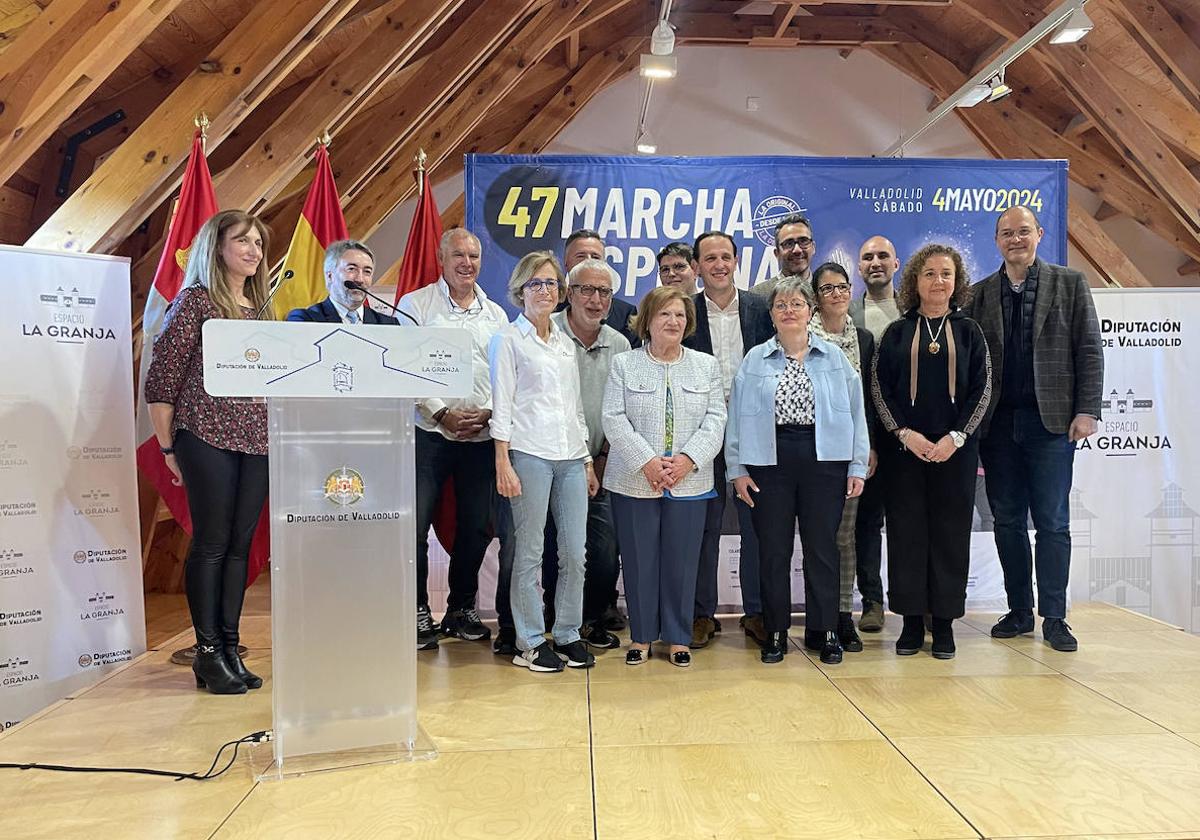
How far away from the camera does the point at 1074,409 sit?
3.29 m

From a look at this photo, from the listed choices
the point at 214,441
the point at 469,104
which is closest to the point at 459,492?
the point at 214,441

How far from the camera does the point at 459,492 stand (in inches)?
130

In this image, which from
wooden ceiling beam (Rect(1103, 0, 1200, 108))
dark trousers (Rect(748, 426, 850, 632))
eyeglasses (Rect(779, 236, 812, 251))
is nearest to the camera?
dark trousers (Rect(748, 426, 850, 632))

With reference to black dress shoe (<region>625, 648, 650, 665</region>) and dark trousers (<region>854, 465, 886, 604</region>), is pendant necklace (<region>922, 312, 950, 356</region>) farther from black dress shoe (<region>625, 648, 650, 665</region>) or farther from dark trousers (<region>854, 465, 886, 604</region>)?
black dress shoe (<region>625, 648, 650, 665</region>)

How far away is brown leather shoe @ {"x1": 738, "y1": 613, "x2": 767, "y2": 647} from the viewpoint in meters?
3.29

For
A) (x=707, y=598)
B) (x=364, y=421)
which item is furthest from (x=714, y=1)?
(x=364, y=421)

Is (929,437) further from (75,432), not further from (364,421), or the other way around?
(75,432)

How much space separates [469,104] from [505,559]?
3.75 metres

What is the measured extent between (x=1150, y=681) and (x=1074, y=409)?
100 centimetres

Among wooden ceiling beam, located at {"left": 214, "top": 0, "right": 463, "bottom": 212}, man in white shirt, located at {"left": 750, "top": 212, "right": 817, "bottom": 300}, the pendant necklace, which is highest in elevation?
wooden ceiling beam, located at {"left": 214, "top": 0, "right": 463, "bottom": 212}

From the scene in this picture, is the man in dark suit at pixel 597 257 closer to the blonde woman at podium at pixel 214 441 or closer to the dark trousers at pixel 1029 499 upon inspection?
the blonde woman at podium at pixel 214 441

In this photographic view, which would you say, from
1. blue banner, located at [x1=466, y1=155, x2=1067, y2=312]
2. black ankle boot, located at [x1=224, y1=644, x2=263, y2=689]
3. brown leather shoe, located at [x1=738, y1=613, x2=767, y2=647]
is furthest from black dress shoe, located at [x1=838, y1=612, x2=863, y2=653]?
black ankle boot, located at [x1=224, y1=644, x2=263, y2=689]

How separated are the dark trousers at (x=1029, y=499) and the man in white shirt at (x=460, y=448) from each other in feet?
6.56

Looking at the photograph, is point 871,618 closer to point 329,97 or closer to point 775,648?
point 775,648
